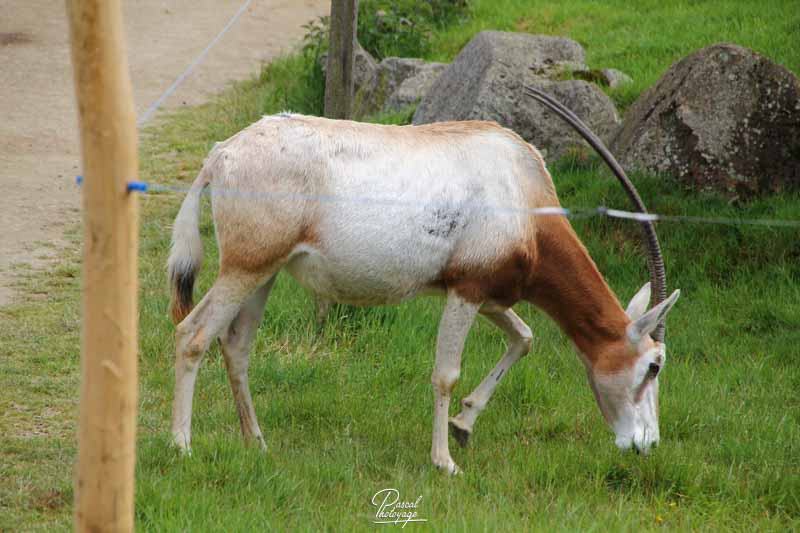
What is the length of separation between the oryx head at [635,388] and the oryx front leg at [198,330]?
181 centimetres

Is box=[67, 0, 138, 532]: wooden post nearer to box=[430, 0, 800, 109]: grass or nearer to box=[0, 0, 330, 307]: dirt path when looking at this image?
box=[0, 0, 330, 307]: dirt path

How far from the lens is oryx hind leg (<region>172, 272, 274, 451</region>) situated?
15.7ft

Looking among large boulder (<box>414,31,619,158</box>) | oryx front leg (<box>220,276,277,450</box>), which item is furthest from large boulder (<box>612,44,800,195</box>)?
oryx front leg (<box>220,276,277,450</box>)

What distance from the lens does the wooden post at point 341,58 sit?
666 centimetres

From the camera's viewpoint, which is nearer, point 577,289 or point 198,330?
point 198,330

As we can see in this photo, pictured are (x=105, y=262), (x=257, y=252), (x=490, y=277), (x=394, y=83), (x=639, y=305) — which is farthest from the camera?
(x=394, y=83)

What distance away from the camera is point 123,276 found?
2.97 meters

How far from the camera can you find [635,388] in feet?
16.7

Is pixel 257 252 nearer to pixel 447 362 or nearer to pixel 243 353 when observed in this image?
pixel 243 353

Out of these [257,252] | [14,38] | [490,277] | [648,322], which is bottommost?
[14,38]

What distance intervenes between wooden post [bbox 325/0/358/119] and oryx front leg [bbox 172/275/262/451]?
220 centimetres

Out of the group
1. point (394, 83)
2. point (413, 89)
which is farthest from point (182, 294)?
point (394, 83)

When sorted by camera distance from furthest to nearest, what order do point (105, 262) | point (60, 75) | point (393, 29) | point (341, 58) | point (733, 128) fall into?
point (60, 75) → point (393, 29) → point (733, 128) → point (341, 58) → point (105, 262)

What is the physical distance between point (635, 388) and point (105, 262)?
297 centimetres
